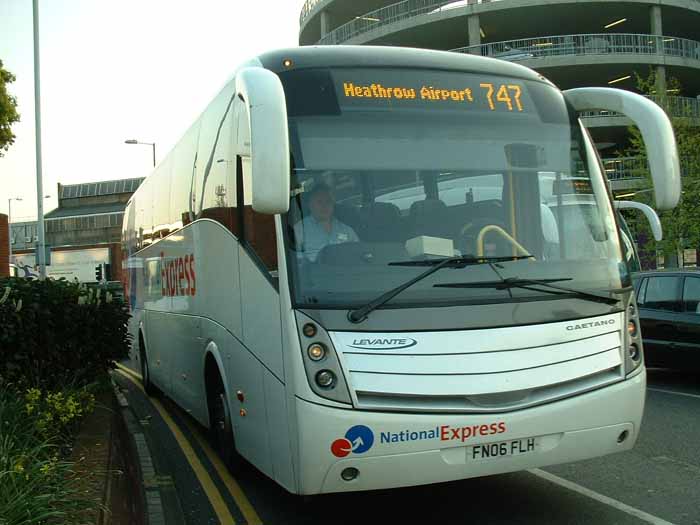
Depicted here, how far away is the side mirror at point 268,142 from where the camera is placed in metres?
4.52

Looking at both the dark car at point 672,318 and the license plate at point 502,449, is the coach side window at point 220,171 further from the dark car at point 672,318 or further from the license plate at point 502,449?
the dark car at point 672,318

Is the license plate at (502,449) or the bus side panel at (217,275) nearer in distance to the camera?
the license plate at (502,449)

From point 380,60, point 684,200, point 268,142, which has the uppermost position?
point 684,200

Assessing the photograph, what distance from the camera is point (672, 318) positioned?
1089 centimetres

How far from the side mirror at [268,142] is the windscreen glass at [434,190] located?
45 centimetres

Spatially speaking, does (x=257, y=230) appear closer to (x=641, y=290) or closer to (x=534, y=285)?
(x=534, y=285)

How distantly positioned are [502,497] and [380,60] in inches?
129

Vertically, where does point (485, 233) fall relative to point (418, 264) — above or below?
above

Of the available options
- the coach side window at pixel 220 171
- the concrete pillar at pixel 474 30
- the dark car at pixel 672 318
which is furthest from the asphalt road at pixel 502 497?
the concrete pillar at pixel 474 30

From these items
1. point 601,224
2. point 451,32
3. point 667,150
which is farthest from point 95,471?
point 451,32

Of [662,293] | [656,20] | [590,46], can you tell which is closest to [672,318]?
[662,293]

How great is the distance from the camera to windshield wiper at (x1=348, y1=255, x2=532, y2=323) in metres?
4.69

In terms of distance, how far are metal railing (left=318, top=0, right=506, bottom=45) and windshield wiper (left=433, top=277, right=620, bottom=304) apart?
3672cm

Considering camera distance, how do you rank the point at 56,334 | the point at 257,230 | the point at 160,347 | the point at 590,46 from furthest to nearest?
the point at 590,46
the point at 160,347
the point at 56,334
the point at 257,230
